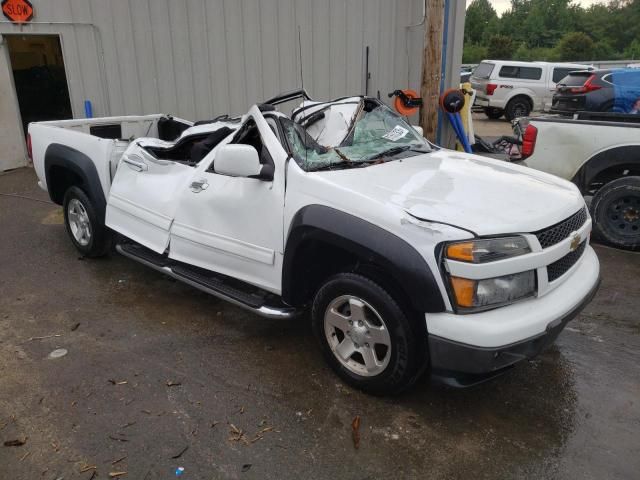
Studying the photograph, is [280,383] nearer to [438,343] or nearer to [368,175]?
[438,343]

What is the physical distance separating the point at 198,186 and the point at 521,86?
1754 cm

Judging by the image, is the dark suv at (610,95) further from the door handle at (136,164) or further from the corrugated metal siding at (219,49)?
the door handle at (136,164)

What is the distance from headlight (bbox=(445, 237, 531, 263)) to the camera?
261cm

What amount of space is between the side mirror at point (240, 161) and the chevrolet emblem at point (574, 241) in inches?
75.6

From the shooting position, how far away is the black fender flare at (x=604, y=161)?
550 cm

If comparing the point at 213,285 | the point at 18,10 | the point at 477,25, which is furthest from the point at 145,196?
the point at 477,25

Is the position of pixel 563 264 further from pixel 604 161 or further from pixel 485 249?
pixel 604 161

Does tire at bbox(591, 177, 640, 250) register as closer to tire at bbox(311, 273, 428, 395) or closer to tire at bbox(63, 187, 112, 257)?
tire at bbox(311, 273, 428, 395)

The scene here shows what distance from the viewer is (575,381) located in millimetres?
3373

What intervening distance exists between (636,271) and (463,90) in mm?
5584

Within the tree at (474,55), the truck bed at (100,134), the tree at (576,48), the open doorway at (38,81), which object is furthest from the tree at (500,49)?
the truck bed at (100,134)

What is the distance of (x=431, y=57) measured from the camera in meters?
7.51

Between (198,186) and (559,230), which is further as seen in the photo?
(198,186)

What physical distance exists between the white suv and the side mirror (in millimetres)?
17306
